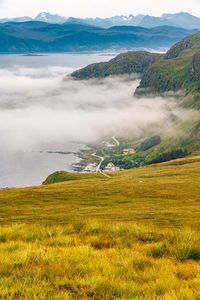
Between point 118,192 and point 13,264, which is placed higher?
point 13,264

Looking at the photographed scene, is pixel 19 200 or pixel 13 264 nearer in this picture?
pixel 13 264

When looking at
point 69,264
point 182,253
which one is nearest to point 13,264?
point 69,264

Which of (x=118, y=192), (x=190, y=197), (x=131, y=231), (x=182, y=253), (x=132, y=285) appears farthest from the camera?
(x=118, y=192)

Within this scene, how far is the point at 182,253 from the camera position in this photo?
1051 centimetres

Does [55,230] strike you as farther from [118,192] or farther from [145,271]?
[118,192]

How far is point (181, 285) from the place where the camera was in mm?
7652

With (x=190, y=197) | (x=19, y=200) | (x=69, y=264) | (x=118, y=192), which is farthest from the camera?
(x=118, y=192)

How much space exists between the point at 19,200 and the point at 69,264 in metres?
22.6

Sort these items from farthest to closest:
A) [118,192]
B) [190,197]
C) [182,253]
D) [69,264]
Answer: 1. [118,192]
2. [190,197]
3. [182,253]
4. [69,264]

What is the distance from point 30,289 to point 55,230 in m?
6.29

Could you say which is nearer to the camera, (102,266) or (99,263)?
(102,266)

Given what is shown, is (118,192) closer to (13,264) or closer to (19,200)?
(19,200)

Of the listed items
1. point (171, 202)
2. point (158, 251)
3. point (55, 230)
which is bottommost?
point (171, 202)

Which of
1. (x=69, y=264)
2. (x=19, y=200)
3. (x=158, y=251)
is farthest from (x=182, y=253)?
(x=19, y=200)
